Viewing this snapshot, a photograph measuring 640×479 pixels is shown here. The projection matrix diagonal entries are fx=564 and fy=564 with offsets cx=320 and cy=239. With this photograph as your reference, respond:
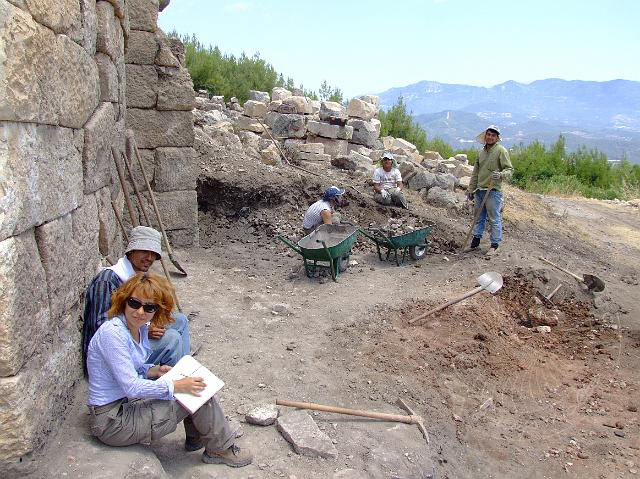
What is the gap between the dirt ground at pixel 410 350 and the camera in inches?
181

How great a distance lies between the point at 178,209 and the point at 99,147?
411cm

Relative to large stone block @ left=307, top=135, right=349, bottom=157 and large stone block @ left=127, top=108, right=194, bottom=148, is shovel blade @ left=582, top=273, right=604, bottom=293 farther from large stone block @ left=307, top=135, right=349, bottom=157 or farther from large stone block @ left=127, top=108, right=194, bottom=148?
large stone block @ left=307, top=135, right=349, bottom=157

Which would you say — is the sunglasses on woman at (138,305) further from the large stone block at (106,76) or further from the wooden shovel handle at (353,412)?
the large stone block at (106,76)

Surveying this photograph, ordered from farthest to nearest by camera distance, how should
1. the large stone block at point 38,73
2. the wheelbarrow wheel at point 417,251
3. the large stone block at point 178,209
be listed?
the wheelbarrow wheel at point 417,251
the large stone block at point 178,209
the large stone block at point 38,73

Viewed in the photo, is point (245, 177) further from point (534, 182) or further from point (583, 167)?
point (583, 167)

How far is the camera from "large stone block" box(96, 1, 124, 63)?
4938 mm

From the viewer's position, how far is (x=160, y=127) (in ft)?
27.8

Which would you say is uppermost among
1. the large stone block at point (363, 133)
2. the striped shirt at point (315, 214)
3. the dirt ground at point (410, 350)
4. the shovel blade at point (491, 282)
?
the large stone block at point (363, 133)

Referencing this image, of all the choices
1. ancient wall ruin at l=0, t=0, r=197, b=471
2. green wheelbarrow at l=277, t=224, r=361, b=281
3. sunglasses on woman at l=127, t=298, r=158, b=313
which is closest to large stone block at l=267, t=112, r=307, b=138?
green wheelbarrow at l=277, t=224, r=361, b=281

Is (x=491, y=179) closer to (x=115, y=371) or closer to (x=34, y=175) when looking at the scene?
(x=115, y=371)

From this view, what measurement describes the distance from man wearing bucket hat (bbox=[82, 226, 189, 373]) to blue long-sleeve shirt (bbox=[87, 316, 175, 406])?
0.58 meters

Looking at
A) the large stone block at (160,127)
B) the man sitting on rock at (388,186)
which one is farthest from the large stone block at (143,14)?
the man sitting on rock at (388,186)

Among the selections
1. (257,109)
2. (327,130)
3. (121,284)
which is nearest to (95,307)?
(121,284)

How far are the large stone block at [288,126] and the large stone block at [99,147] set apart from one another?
32.1ft
